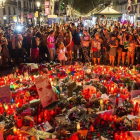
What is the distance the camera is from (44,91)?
515cm

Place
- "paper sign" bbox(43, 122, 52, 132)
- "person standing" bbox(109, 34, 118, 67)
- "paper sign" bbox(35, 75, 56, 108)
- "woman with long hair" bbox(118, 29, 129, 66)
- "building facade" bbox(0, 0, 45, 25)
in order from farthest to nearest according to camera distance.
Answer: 1. "building facade" bbox(0, 0, 45, 25)
2. "person standing" bbox(109, 34, 118, 67)
3. "woman with long hair" bbox(118, 29, 129, 66)
4. "paper sign" bbox(35, 75, 56, 108)
5. "paper sign" bbox(43, 122, 52, 132)

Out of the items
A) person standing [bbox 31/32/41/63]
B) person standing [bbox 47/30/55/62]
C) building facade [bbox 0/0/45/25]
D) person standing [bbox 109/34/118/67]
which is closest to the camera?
person standing [bbox 109/34/118/67]

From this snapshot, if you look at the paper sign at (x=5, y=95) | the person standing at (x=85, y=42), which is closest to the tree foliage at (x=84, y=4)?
the person standing at (x=85, y=42)

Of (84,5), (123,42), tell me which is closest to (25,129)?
(123,42)

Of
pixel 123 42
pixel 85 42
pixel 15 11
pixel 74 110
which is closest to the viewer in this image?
pixel 74 110

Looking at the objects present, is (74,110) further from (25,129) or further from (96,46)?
(96,46)

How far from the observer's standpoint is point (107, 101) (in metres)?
5.12

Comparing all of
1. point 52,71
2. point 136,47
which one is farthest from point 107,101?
point 136,47

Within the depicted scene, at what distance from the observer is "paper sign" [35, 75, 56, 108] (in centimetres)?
504

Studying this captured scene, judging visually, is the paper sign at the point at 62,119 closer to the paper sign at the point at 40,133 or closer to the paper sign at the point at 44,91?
the paper sign at the point at 40,133

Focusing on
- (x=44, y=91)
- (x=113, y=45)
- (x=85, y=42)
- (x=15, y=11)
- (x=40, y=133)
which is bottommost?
(x=40, y=133)

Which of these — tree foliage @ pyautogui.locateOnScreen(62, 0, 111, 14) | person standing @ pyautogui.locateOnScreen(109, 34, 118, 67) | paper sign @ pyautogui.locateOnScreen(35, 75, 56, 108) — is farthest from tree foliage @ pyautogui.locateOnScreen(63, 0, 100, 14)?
paper sign @ pyautogui.locateOnScreen(35, 75, 56, 108)

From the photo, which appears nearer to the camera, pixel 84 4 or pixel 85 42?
pixel 85 42

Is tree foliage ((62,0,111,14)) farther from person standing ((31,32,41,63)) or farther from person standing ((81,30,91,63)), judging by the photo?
person standing ((31,32,41,63))
